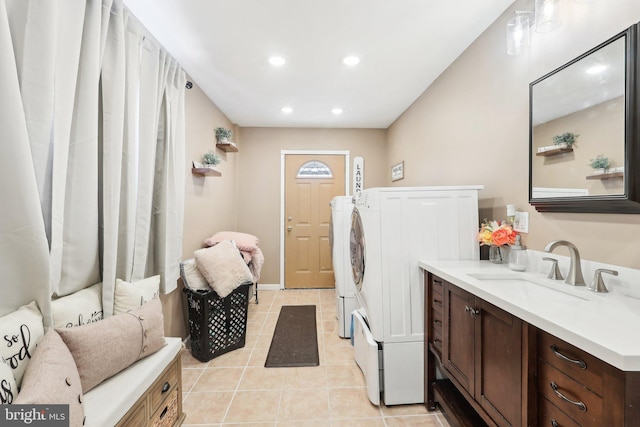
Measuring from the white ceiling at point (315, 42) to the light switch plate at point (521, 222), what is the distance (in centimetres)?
115

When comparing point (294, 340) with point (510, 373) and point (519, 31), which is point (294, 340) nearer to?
point (510, 373)

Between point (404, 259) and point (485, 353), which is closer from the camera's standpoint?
point (485, 353)

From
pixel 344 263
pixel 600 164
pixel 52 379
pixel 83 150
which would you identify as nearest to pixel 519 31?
pixel 600 164

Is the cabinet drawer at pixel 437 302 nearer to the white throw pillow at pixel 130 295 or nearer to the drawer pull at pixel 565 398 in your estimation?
the drawer pull at pixel 565 398

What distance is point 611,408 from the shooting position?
2.25 feet

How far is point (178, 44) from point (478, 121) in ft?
7.86

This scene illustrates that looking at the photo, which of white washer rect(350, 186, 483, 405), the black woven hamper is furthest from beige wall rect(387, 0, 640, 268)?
the black woven hamper

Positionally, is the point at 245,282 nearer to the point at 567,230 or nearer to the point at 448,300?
the point at 448,300

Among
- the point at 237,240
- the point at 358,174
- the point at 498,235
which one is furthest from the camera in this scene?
the point at 358,174

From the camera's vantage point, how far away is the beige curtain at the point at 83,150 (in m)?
0.99

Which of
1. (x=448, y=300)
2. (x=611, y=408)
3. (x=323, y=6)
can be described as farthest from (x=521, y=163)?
(x=323, y=6)

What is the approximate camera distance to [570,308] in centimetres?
94

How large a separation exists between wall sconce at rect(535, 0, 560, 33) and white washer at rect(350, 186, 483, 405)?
0.88 m

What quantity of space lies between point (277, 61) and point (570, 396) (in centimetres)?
266
